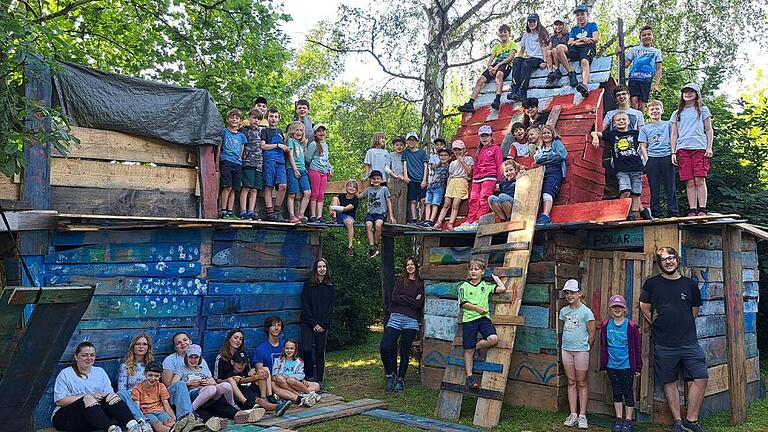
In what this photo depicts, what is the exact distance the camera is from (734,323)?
7.70 m

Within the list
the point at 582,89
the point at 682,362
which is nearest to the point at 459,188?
the point at 582,89

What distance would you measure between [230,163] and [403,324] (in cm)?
324

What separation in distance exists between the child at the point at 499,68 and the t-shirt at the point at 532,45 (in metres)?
0.29

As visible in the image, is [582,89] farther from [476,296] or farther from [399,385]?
[399,385]

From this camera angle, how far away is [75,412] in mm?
6855

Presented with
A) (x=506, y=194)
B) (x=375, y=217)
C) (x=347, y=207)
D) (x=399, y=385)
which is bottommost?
(x=399, y=385)

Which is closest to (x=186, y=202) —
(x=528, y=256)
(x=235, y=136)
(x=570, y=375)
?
(x=235, y=136)

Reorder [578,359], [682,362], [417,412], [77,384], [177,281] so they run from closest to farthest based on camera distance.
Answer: [77,384]
[682,362]
[578,359]
[417,412]
[177,281]

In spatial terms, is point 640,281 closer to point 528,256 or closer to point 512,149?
point 528,256

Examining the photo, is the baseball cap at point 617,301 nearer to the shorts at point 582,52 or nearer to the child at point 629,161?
the child at point 629,161

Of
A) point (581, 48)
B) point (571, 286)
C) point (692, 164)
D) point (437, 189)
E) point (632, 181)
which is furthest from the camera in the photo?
point (437, 189)

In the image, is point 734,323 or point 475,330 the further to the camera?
point 475,330

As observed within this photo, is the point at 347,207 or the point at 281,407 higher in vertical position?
the point at 347,207

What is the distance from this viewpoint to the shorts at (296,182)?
9789 mm
